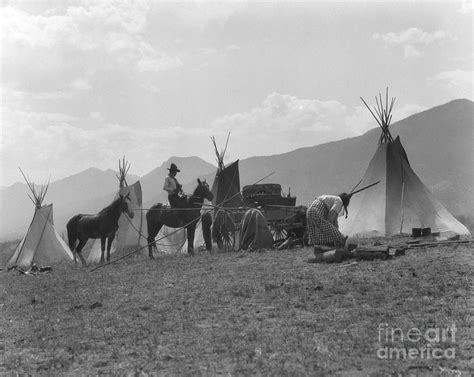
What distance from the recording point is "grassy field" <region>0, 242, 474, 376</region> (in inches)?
204

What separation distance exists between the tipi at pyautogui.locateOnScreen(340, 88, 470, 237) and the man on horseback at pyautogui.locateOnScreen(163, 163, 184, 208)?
4.95 metres

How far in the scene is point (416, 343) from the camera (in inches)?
211

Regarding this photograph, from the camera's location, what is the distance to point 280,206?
49.0 feet

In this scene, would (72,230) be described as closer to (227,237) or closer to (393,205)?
(227,237)

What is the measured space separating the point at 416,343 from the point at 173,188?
1012cm

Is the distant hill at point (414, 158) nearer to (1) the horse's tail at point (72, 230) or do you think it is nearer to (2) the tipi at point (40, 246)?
(2) the tipi at point (40, 246)

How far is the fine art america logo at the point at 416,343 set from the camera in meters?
5.08

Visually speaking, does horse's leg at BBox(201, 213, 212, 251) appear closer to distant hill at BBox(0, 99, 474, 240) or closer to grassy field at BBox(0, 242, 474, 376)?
grassy field at BBox(0, 242, 474, 376)

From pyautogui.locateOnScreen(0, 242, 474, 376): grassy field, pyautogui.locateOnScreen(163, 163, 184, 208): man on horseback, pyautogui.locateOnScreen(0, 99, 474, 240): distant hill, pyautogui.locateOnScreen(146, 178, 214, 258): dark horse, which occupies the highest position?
pyautogui.locateOnScreen(0, 99, 474, 240): distant hill

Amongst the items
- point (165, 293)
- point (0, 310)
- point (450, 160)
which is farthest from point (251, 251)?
point (450, 160)

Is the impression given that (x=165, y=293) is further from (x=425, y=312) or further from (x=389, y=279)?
(x=425, y=312)

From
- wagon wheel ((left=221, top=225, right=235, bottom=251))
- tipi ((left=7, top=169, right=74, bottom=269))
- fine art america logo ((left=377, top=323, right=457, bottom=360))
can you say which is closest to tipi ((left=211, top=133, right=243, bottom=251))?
wagon wheel ((left=221, top=225, right=235, bottom=251))

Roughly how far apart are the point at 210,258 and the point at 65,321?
224 inches

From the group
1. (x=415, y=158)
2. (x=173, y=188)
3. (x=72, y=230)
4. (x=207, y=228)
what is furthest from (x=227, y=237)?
(x=415, y=158)
